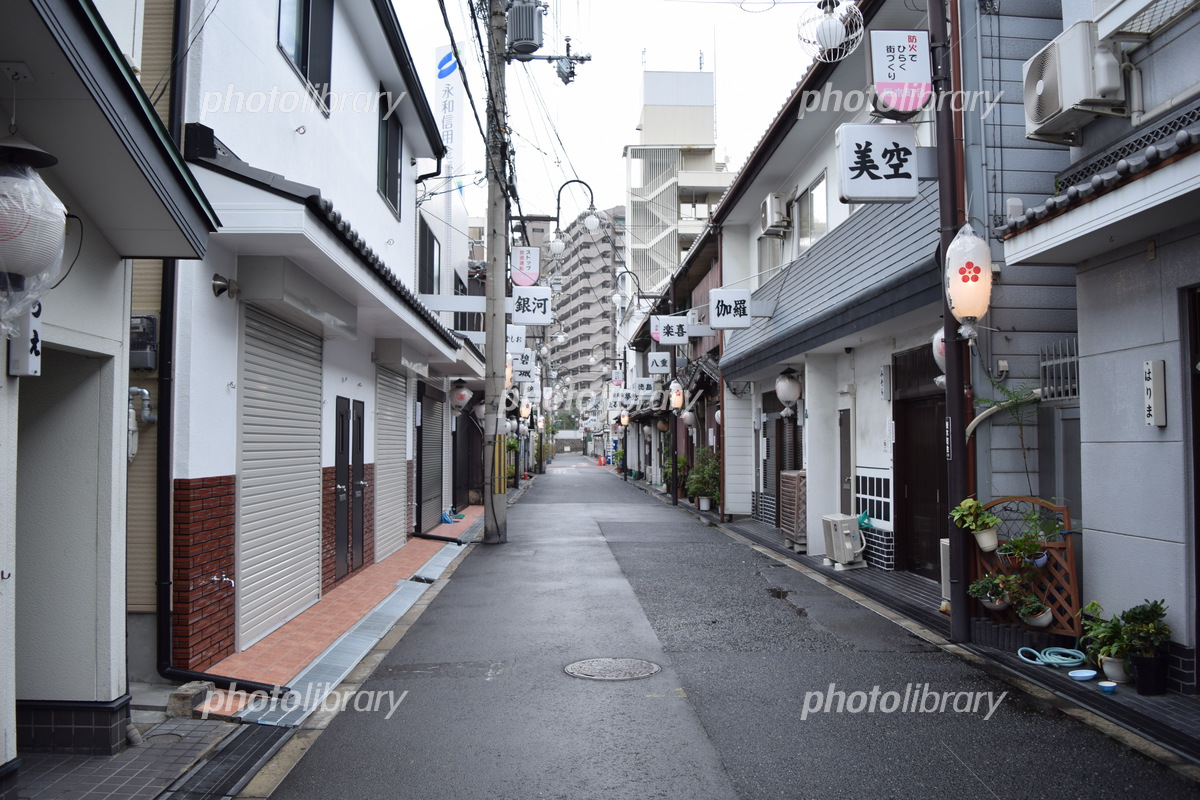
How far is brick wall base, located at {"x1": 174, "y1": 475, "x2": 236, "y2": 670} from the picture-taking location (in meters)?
6.54

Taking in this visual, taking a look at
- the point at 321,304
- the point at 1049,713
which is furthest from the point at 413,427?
the point at 1049,713

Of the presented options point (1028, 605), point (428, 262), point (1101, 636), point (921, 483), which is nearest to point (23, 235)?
point (1101, 636)

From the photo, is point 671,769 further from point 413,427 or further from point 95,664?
point 413,427

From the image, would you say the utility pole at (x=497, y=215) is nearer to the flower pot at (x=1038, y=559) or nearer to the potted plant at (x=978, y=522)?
the potted plant at (x=978, y=522)

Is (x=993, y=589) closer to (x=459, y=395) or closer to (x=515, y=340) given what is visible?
(x=515, y=340)

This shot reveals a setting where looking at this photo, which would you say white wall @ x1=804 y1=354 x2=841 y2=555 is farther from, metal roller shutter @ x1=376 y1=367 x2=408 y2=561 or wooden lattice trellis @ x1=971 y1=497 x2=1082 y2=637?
metal roller shutter @ x1=376 y1=367 x2=408 y2=561

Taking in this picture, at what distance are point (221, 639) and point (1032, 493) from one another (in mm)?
7671

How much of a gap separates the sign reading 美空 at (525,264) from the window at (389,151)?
3166 mm

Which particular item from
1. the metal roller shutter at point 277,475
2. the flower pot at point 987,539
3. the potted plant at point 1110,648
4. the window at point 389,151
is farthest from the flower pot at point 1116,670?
the window at point 389,151

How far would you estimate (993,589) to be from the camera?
771 cm

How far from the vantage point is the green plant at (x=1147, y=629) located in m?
6.27

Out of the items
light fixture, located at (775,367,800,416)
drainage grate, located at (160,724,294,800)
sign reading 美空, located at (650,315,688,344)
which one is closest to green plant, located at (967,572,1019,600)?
drainage grate, located at (160,724,294,800)

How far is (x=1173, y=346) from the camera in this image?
253 inches

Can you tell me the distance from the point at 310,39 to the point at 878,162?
671 centimetres
